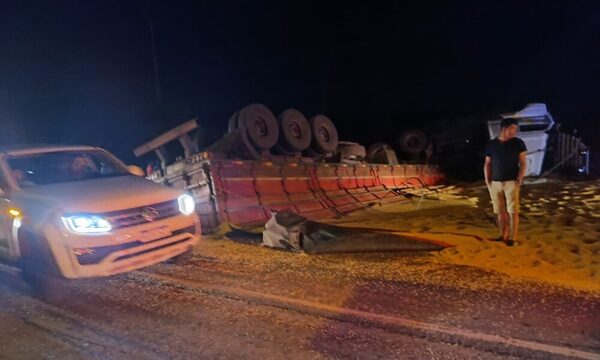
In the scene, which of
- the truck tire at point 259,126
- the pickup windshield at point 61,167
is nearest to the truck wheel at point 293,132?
the truck tire at point 259,126

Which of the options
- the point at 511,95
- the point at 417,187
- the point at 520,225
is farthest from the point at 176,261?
the point at 511,95

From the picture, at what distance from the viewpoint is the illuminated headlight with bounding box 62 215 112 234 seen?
4797 mm

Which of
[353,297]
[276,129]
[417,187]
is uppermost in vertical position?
[276,129]

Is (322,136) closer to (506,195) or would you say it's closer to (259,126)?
(259,126)

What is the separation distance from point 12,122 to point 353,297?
25402 mm

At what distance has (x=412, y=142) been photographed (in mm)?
20172

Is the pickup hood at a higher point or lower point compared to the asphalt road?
higher

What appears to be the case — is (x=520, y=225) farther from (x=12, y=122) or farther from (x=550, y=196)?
(x=12, y=122)

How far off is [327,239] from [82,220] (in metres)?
3.19

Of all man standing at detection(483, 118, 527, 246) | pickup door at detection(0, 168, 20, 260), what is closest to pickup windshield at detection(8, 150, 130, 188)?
pickup door at detection(0, 168, 20, 260)

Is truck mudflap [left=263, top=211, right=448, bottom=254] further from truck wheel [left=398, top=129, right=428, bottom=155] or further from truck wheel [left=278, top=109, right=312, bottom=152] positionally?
truck wheel [left=398, top=129, right=428, bottom=155]

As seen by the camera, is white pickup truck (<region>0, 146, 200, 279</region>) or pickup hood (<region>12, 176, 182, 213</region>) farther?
pickup hood (<region>12, 176, 182, 213</region>)

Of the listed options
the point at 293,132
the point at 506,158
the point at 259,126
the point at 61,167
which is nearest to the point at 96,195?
the point at 61,167

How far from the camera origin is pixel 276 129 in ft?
38.3
